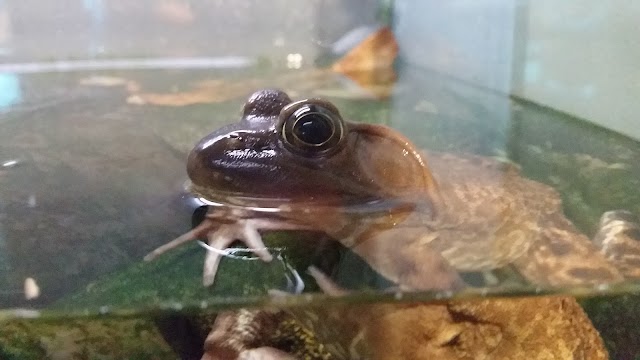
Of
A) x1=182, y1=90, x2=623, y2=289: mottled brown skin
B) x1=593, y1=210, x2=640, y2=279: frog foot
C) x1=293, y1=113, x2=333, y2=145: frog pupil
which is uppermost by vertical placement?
x1=293, y1=113, x2=333, y2=145: frog pupil

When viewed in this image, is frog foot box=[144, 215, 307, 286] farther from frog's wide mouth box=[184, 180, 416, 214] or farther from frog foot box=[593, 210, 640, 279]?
frog foot box=[593, 210, 640, 279]

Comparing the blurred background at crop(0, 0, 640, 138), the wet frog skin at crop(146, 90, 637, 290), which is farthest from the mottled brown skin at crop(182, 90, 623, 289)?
the blurred background at crop(0, 0, 640, 138)

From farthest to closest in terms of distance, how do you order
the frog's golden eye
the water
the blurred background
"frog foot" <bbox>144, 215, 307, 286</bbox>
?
the blurred background → the frog's golden eye → "frog foot" <bbox>144, 215, 307, 286</bbox> → the water

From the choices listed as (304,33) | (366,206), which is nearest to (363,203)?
(366,206)

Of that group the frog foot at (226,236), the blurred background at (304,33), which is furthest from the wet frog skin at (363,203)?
the blurred background at (304,33)

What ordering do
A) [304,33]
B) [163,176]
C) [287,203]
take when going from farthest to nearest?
[304,33] → [163,176] → [287,203]

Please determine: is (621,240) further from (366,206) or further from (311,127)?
(311,127)

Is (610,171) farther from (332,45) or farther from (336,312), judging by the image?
(332,45)
